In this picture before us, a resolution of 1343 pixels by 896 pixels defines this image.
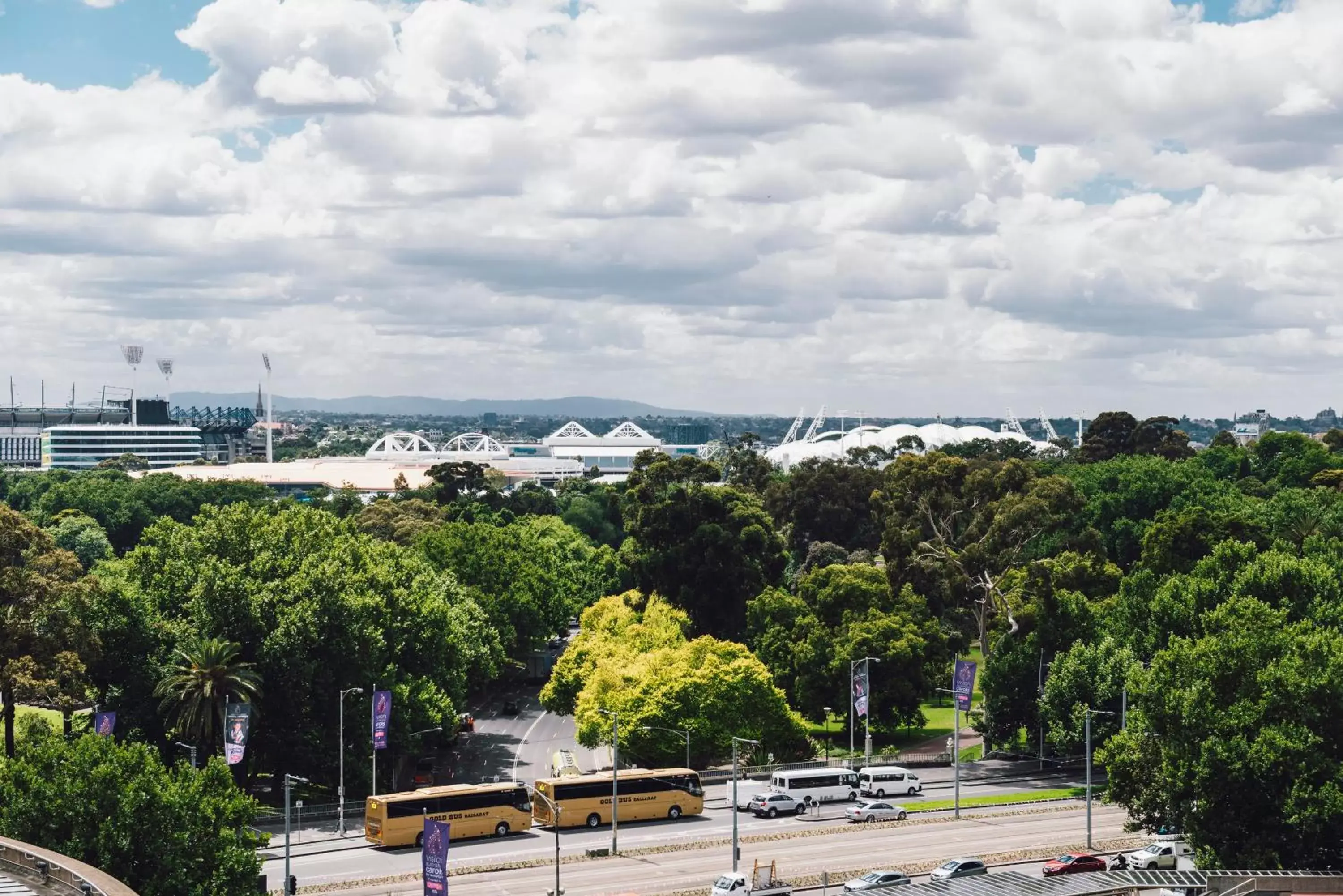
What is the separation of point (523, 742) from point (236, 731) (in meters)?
35.9

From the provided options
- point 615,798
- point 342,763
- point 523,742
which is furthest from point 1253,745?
point 523,742

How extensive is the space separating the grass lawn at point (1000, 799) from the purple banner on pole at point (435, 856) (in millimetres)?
35880

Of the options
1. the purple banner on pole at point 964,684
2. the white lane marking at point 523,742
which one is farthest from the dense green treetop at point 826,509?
the purple banner on pole at point 964,684

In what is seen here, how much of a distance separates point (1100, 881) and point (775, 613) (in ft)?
174

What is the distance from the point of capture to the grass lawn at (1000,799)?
82625 millimetres

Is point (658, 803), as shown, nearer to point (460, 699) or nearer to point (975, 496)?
point (460, 699)

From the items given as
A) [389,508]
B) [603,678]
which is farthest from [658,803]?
[389,508]

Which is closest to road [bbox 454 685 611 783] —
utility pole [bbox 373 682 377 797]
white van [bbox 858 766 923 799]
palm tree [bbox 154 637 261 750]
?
utility pole [bbox 373 682 377 797]

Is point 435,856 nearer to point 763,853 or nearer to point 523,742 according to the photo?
point 763,853

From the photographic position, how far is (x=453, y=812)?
74.1 metres

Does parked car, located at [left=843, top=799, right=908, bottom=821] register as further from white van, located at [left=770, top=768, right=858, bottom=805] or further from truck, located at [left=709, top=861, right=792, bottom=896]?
truck, located at [left=709, top=861, right=792, bottom=896]

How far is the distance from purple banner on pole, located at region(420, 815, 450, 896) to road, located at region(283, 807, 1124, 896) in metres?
12.3

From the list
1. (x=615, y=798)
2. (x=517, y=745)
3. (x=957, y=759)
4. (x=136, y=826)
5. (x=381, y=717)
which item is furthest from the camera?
(x=517, y=745)

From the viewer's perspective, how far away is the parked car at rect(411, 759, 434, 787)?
89.8 metres
